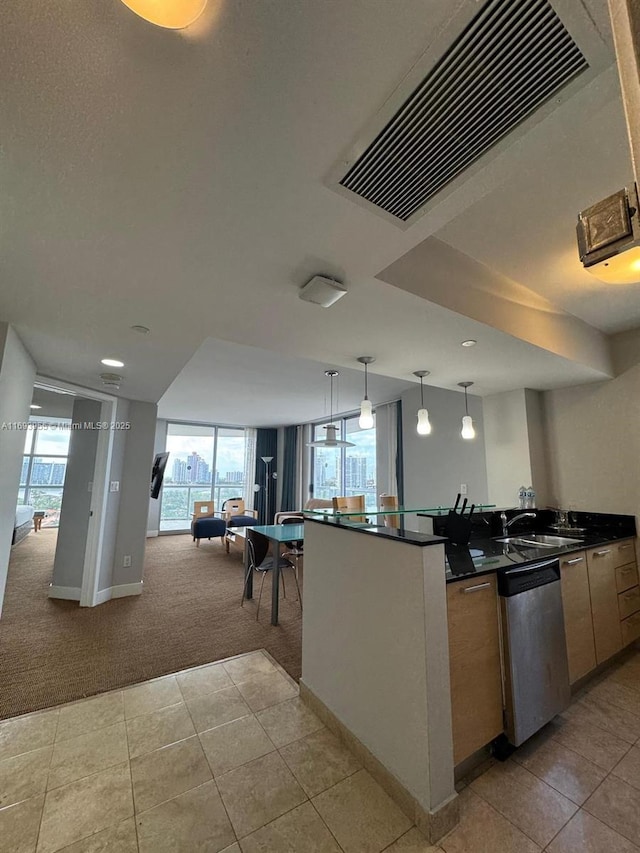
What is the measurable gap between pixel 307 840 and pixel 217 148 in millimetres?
2389

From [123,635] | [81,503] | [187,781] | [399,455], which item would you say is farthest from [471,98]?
[399,455]

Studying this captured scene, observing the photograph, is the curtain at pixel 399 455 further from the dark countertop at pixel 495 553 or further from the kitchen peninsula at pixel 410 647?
the kitchen peninsula at pixel 410 647

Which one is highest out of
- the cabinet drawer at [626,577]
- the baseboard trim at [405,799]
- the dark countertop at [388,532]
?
the dark countertop at [388,532]

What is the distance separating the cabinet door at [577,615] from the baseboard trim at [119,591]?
4074 mm

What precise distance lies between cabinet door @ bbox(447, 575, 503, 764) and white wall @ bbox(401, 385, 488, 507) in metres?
2.52

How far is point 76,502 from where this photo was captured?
393cm

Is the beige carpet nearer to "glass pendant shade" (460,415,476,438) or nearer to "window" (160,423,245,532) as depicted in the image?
"glass pendant shade" (460,415,476,438)

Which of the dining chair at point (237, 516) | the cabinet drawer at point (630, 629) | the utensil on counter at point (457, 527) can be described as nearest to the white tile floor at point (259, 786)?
the cabinet drawer at point (630, 629)

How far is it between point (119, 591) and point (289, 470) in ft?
16.4

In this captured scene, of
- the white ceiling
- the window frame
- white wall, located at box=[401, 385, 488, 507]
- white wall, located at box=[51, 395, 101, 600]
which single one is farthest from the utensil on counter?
the window frame

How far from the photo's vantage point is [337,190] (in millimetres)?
1151

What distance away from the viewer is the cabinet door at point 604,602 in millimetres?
2342

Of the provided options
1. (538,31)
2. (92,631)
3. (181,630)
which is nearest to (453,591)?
(538,31)

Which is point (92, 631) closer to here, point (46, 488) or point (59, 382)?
point (59, 382)
